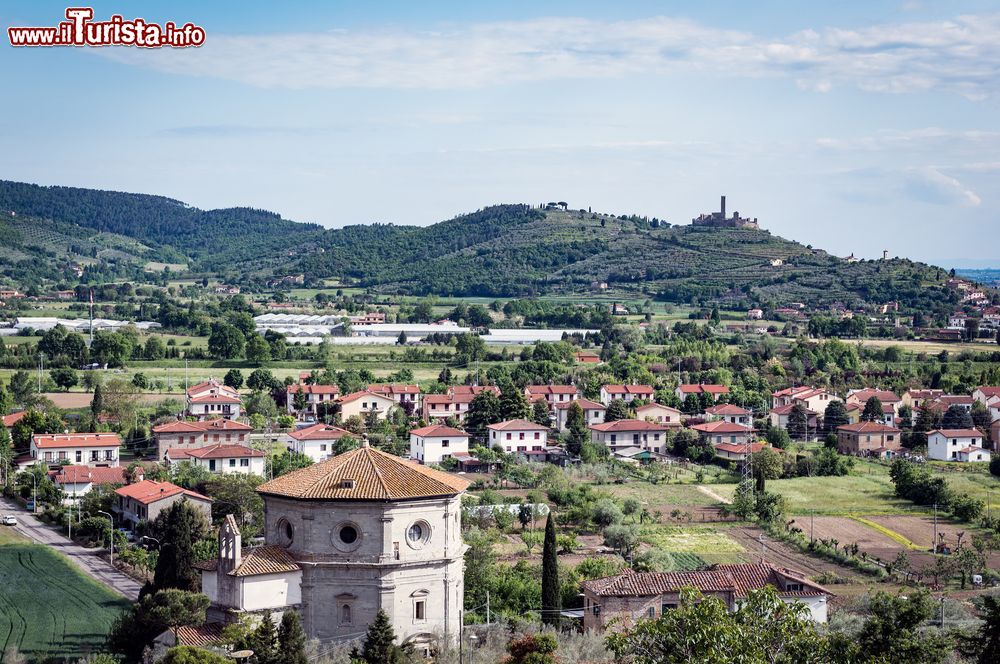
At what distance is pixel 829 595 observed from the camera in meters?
42.5

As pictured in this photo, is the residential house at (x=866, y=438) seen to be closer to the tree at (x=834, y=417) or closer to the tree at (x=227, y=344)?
the tree at (x=834, y=417)

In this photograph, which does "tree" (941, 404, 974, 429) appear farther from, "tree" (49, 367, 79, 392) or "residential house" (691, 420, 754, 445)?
"tree" (49, 367, 79, 392)

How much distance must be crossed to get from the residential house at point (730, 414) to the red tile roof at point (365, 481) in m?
51.9

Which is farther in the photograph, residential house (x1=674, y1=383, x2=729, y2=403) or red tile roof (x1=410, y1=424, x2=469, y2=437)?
residential house (x1=674, y1=383, x2=729, y2=403)

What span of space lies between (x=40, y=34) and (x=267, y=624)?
20696 mm

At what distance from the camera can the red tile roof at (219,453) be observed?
6681 centimetres

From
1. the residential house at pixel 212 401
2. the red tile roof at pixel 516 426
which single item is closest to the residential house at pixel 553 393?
the red tile roof at pixel 516 426

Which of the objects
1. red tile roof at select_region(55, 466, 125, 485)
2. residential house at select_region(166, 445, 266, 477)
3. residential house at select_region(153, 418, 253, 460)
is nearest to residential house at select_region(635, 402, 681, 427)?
residential house at select_region(153, 418, 253, 460)

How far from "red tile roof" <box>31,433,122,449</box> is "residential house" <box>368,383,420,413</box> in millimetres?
21325

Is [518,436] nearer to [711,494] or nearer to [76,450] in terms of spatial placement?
[711,494]

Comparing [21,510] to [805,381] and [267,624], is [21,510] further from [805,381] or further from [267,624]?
[805,381]

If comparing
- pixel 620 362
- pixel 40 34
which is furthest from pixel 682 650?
pixel 620 362

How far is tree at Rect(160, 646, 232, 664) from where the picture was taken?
30203 mm

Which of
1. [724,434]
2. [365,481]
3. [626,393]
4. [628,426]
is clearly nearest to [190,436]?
[628,426]
